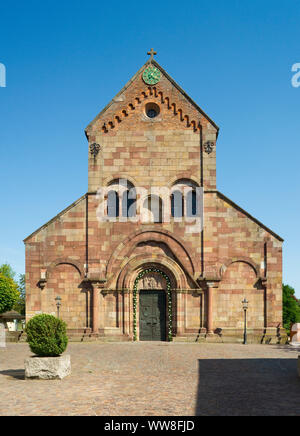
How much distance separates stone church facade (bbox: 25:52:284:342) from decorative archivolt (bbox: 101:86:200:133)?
0.22ft

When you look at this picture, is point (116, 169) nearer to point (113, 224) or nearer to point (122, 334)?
point (113, 224)

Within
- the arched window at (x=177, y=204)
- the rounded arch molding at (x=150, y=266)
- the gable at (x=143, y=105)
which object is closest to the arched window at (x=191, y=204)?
→ the arched window at (x=177, y=204)

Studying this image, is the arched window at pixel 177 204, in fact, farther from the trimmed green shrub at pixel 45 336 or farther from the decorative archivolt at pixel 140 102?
the trimmed green shrub at pixel 45 336

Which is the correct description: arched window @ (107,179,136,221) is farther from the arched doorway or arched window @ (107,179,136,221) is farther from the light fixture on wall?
the arched doorway

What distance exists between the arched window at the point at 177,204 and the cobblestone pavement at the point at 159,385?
10156 millimetres

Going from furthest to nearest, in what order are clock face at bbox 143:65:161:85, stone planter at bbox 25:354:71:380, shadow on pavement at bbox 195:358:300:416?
clock face at bbox 143:65:161:85, stone planter at bbox 25:354:71:380, shadow on pavement at bbox 195:358:300:416

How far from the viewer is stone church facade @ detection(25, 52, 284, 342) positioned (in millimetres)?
30000

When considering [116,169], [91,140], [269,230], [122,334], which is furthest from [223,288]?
[91,140]

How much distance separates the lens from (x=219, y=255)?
99.9 ft

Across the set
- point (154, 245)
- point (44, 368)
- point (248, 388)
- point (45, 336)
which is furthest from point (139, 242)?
point (248, 388)

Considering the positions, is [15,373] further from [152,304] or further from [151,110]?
[151,110]

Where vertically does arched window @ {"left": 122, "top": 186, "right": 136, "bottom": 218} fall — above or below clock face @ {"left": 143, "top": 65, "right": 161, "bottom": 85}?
below

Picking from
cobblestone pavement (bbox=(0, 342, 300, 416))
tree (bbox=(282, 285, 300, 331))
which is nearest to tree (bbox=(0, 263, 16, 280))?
tree (bbox=(282, 285, 300, 331))
